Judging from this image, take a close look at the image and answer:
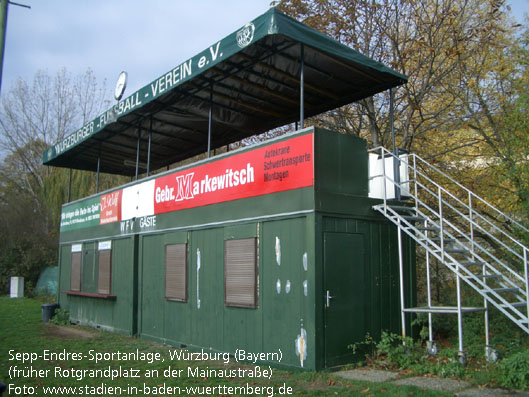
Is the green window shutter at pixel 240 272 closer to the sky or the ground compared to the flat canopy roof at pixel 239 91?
closer to the ground

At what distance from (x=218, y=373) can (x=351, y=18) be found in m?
10.1

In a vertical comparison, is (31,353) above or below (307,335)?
below

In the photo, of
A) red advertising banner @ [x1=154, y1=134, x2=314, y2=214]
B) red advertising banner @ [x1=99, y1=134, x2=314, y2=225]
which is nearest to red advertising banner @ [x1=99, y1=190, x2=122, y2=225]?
red advertising banner @ [x1=99, y1=134, x2=314, y2=225]

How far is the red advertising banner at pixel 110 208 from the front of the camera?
14.1m

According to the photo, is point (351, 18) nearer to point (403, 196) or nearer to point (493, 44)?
point (493, 44)

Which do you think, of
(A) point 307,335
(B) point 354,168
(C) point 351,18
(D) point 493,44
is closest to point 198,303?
(A) point 307,335

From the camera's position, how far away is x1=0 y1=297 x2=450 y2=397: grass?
6621 mm

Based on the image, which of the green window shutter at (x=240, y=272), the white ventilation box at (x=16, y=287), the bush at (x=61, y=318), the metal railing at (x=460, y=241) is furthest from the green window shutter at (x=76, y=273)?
the metal railing at (x=460, y=241)

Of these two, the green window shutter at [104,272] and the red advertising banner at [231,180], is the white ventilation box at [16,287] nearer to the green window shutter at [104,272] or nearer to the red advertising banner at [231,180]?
the green window shutter at [104,272]

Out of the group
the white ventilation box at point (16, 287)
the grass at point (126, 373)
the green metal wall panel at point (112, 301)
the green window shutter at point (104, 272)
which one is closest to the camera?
the grass at point (126, 373)

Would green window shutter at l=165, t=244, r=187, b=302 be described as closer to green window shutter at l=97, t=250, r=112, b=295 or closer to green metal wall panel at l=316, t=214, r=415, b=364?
green window shutter at l=97, t=250, r=112, b=295

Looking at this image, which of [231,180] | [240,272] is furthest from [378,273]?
A: [231,180]

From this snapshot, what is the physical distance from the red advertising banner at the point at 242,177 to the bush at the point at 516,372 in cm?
371

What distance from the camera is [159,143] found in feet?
51.9
